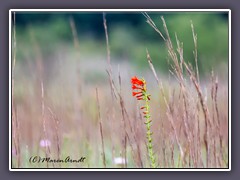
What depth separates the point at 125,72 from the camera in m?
4.12

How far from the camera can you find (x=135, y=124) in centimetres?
348

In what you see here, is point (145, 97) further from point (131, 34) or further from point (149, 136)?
point (131, 34)

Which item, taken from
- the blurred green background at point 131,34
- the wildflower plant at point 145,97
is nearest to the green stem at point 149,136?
the wildflower plant at point 145,97

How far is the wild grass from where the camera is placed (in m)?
3.27

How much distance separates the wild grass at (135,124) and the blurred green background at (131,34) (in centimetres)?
26

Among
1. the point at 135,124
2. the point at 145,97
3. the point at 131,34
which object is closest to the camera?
the point at 145,97

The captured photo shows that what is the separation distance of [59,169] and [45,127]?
9.6 inches

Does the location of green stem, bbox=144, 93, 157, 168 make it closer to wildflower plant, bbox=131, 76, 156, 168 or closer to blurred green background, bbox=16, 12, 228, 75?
wildflower plant, bbox=131, 76, 156, 168

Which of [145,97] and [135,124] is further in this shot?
[135,124]

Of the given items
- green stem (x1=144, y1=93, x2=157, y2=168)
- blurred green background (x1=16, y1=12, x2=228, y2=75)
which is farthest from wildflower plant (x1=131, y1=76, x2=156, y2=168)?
blurred green background (x1=16, y1=12, x2=228, y2=75)

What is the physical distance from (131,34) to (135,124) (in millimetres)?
2942

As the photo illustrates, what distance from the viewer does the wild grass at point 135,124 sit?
327 centimetres

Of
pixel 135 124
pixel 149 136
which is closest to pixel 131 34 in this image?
pixel 135 124
